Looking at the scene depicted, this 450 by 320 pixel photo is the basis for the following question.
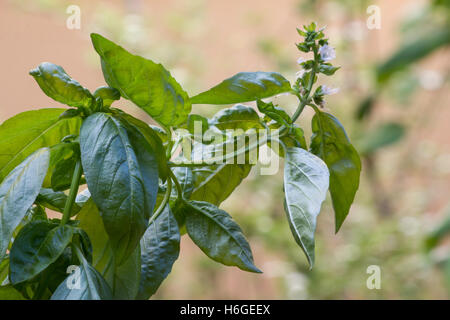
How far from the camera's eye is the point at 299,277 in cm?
185

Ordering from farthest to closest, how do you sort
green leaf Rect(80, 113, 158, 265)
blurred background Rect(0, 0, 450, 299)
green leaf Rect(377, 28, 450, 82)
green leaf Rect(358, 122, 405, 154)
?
blurred background Rect(0, 0, 450, 299), green leaf Rect(358, 122, 405, 154), green leaf Rect(377, 28, 450, 82), green leaf Rect(80, 113, 158, 265)

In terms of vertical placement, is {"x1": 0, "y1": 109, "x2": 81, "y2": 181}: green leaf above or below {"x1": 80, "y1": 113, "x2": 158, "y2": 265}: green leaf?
above

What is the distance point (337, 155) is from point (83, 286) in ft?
0.50

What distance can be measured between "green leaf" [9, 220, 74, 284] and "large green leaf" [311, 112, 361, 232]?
14 cm

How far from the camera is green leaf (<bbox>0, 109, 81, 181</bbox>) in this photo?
0.83ft

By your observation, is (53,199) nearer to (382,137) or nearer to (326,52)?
(326,52)

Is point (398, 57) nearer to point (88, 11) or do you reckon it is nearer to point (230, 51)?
point (230, 51)

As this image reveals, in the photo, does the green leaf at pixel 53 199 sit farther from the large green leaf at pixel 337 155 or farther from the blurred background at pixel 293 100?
the blurred background at pixel 293 100

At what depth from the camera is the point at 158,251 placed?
0.24 metres

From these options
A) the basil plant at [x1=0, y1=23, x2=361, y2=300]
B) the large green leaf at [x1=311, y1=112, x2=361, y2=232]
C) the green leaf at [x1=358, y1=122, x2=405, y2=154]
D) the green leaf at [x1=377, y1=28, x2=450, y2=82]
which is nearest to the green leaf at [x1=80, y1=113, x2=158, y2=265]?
the basil plant at [x1=0, y1=23, x2=361, y2=300]

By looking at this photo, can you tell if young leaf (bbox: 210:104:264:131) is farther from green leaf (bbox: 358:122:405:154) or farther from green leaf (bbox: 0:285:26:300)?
green leaf (bbox: 358:122:405:154)

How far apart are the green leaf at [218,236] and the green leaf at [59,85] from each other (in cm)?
8

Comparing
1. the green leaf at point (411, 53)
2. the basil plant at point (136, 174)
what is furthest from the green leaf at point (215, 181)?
the green leaf at point (411, 53)

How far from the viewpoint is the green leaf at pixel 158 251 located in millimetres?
231
